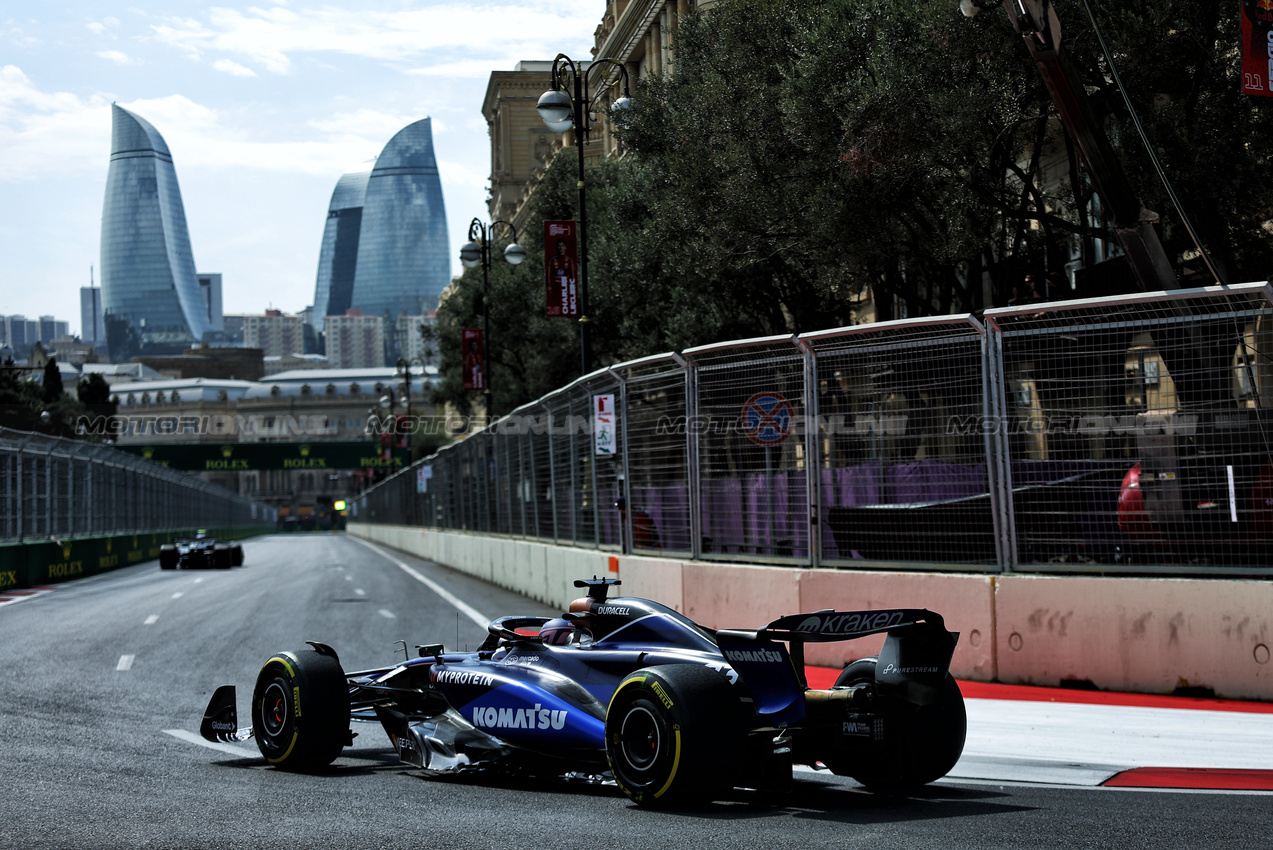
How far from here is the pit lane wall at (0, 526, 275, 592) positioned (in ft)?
78.8

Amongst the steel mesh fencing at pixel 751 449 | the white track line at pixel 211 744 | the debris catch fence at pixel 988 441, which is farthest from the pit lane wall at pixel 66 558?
the white track line at pixel 211 744

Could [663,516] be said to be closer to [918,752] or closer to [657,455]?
[657,455]

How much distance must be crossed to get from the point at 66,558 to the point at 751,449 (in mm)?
21988

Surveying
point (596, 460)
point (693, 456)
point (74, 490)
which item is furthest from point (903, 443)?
point (74, 490)

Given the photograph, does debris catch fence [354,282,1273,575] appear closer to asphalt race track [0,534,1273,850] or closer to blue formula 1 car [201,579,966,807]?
asphalt race track [0,534,1273,850]

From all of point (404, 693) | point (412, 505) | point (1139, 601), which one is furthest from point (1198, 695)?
point (412, 505)

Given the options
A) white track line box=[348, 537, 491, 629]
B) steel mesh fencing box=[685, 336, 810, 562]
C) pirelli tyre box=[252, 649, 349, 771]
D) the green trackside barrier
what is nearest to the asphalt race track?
pirelli tyre box=[252, 649, 349, 771]

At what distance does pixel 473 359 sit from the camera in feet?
132

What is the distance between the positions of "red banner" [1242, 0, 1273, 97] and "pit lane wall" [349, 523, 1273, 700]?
244 inches

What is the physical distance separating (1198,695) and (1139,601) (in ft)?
2.27

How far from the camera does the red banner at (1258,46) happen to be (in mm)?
12461

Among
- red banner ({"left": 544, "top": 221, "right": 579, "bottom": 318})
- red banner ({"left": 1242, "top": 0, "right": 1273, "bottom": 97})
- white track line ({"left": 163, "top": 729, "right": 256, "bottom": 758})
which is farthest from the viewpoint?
red banner ({"left": 544, "top": 221, "right": 579, "bottom": 318})

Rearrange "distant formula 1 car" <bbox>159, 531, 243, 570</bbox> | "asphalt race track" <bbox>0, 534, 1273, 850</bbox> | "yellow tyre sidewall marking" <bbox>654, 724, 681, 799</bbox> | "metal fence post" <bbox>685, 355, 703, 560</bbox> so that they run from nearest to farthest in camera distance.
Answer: "asphalt race track" <bbox>0, 534, 1273, 850</bbox>
"yellow tyre sidewall marking" <bbox>654, 724, 681, 799</bbox>
"metal fence post" <bbox>685, 355, 703, 560</bbox>
"distant formula 1 car" <bbox>159, 531, 243, 570</bbox>

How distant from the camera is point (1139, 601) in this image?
8.70m
